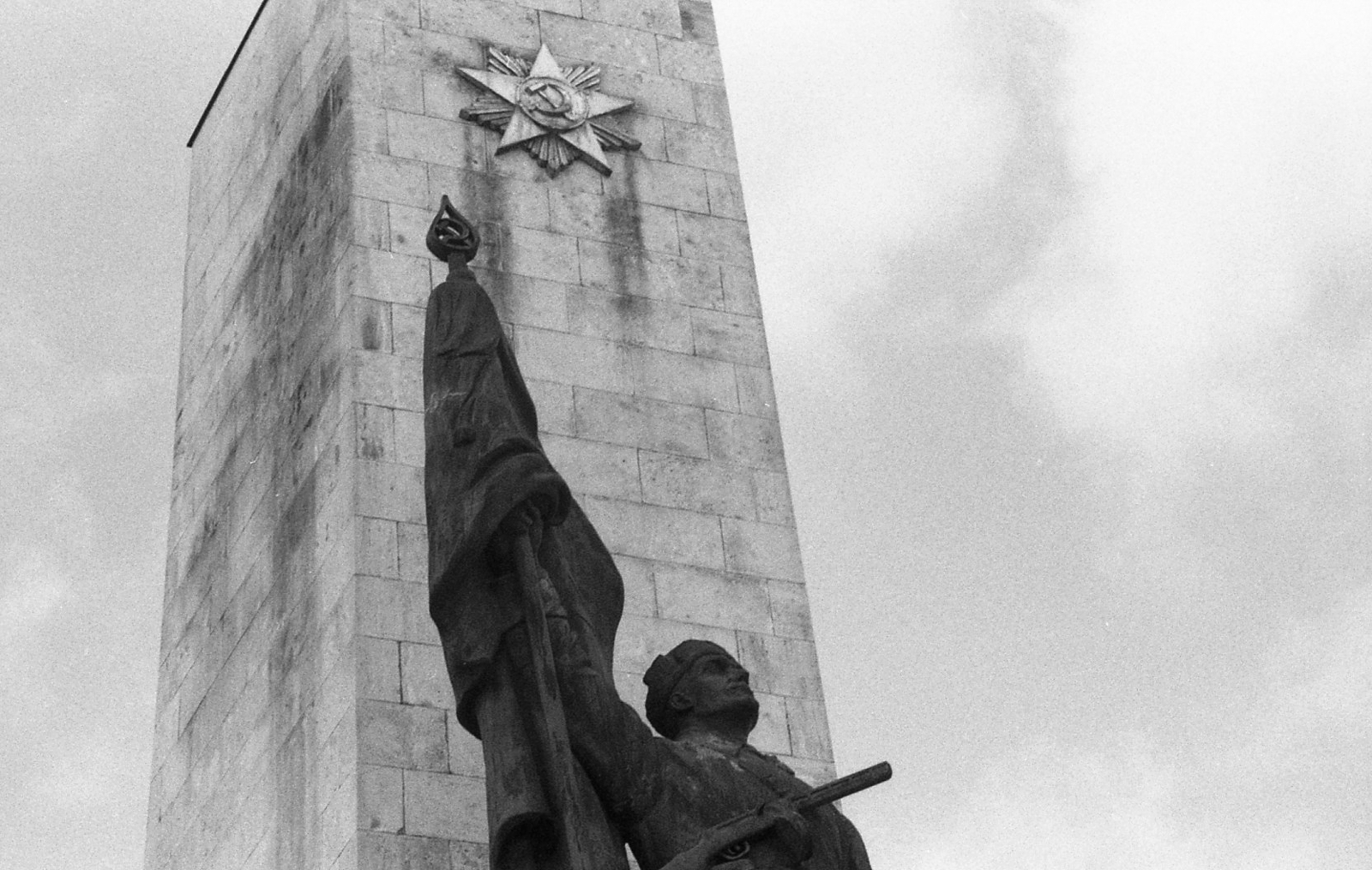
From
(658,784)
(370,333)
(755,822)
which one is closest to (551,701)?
(658,784)

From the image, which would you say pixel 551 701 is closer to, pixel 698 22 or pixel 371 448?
pixel 371 448

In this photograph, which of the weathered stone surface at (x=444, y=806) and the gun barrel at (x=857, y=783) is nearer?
the gun barrel at (x=857, y=783)

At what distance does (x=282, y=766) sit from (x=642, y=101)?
15.8ft

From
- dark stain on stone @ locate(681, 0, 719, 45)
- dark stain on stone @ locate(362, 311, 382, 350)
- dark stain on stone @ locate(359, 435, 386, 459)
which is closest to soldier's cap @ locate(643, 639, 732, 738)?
dark stain on stone @ locate(359, 435, 386, 459)

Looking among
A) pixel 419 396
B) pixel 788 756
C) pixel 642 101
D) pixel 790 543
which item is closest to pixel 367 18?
pixel 642 101

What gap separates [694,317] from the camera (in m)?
16.8

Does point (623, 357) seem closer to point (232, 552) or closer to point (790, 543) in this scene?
point (790, 543)

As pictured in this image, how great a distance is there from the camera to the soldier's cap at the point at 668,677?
13.3 metres

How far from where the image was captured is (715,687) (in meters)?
13.3

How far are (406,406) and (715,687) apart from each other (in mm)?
3004

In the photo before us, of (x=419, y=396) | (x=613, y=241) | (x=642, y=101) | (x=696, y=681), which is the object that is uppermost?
(x=642, y=101)

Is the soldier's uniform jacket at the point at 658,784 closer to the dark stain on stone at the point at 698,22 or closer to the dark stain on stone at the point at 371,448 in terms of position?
the dark stain on stone at the point at 371,448

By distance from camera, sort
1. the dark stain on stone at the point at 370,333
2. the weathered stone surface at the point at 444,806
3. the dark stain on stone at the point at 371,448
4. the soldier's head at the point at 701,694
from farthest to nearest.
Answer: the dark stain on stone at the point at 370,333 < the dark stain on stone at the point at 371,448 < the weathered stone surface at the point at 444,806 < the soldier's head at the point at 701,694

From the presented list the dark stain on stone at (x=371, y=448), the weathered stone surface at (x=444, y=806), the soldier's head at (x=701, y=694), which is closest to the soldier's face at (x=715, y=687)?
the soldier's head at (x=701, y=694)
